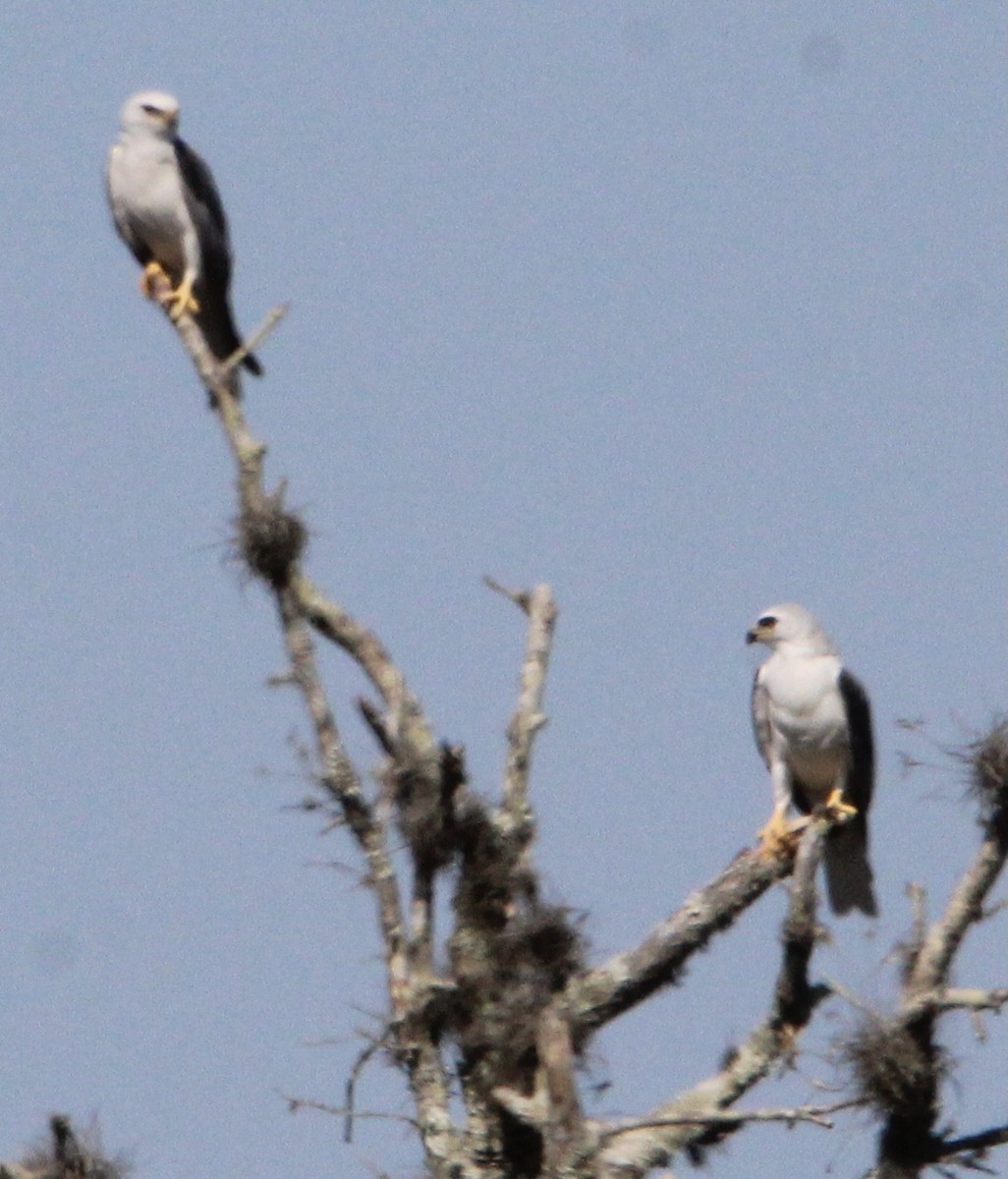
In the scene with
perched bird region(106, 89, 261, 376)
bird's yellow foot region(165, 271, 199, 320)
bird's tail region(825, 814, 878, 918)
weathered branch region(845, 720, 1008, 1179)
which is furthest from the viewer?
perched bird region(106, 89, 261, 376)

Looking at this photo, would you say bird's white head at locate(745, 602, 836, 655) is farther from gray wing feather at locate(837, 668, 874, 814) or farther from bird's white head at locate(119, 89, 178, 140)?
bird's white head at locate(119, 89, 178, 140)

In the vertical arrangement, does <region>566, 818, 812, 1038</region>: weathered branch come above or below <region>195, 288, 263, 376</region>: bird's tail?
below

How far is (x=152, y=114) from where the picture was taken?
14.8 metres

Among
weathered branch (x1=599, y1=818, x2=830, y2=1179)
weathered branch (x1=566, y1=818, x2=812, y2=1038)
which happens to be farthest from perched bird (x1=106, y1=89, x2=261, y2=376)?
weathered branch (x1=599, y1=818, x2=830, y2=1179)

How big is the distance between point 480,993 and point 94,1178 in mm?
2033

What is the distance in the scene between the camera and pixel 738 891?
35.8 feet

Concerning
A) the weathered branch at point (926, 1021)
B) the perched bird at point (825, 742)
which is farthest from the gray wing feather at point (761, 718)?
the weathered branch at point (926, 1021)

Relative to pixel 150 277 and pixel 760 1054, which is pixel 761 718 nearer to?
pixel 760 1054

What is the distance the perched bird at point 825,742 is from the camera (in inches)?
511

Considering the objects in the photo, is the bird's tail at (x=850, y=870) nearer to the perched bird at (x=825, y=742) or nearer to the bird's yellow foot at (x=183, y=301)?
the perched bird at (x=825, y=742)

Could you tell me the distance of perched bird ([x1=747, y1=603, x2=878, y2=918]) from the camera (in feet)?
42.6

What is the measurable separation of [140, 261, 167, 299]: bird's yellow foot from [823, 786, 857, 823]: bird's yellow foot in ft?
15.2

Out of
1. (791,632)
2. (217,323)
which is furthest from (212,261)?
(791,632)

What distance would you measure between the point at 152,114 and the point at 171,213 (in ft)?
2.49
